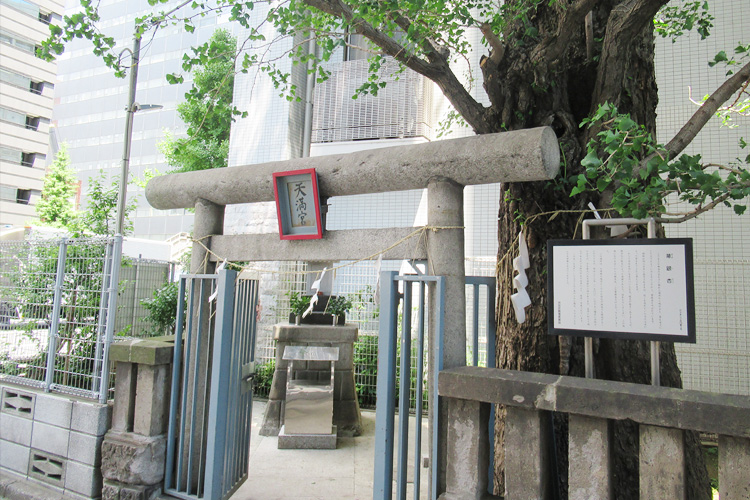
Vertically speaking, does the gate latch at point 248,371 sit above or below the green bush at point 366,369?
above

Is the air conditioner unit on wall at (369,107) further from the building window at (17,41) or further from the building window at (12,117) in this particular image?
the building window at (17,41)

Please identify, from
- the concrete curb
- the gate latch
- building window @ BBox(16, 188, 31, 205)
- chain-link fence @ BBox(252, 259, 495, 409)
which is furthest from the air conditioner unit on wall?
building window @ BBox(16, 188, 31, 205)

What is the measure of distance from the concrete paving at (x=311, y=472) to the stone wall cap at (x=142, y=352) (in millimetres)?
1646

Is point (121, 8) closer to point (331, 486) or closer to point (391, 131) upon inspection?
point (391, 131)

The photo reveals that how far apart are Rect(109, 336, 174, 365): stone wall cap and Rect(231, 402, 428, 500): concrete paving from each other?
1646 millimetres

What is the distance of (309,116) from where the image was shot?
1045 centimetres

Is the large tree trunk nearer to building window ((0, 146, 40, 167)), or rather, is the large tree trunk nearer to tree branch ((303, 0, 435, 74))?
tree branch ((303, 0, 435, 74))

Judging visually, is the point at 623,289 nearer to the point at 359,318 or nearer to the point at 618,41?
the point at 618,41

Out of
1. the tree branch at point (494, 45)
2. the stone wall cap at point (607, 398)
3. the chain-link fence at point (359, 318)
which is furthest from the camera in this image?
the chain-link fence at point (359, 318)

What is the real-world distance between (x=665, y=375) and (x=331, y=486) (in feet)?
11.4

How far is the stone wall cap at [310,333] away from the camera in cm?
721

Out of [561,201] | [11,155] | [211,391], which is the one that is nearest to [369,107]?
[561,201]

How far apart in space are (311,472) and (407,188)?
368 cm

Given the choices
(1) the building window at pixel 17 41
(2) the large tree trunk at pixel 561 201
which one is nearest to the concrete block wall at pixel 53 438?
(2) the large tree trunk at pixel 561 201
